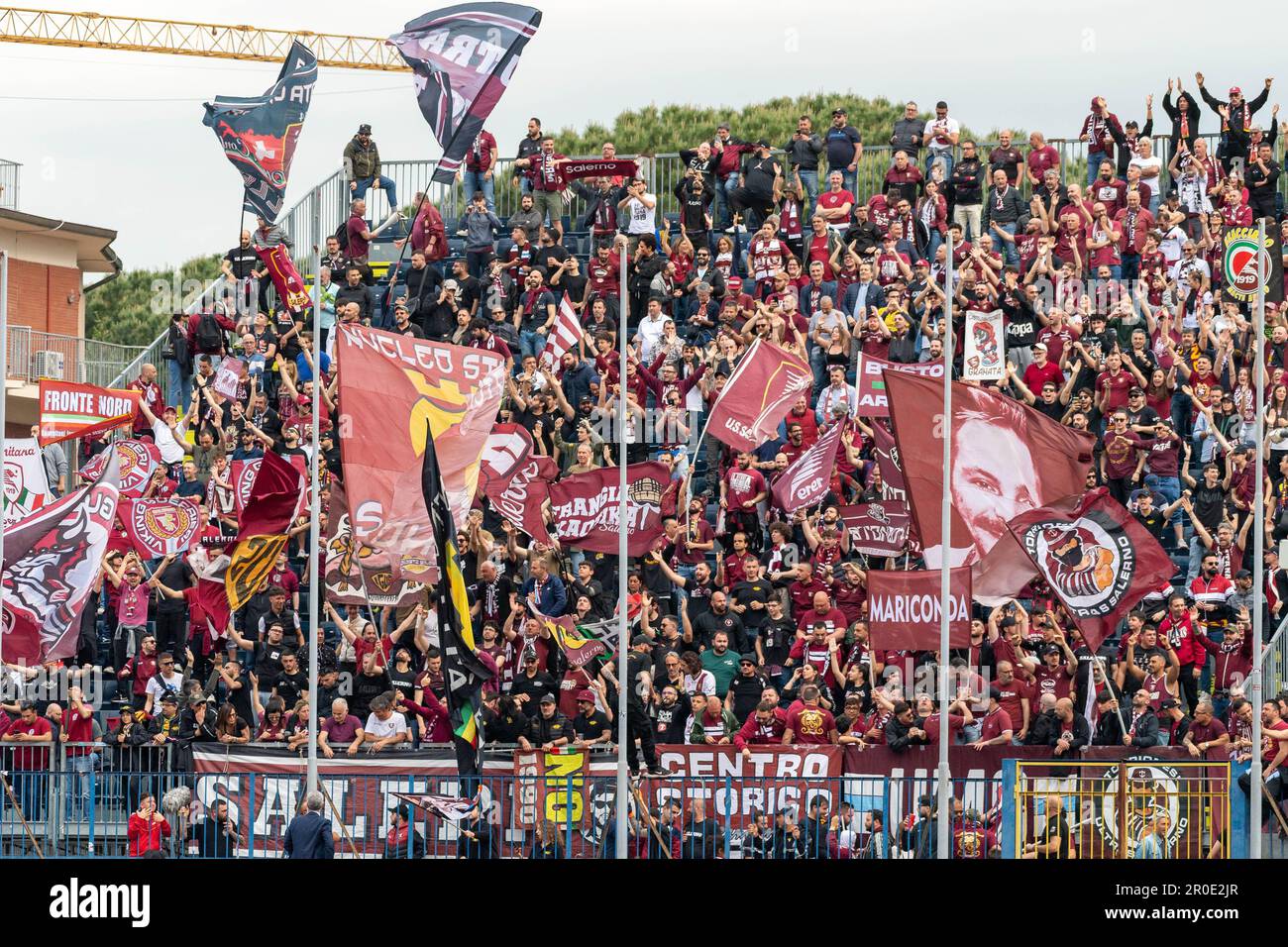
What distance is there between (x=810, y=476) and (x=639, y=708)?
363 centimetres

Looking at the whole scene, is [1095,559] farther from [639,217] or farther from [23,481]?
[23,481]

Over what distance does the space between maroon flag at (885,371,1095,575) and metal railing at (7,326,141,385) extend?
2662 centimetres

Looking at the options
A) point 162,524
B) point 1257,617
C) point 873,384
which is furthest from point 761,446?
point 1257,617

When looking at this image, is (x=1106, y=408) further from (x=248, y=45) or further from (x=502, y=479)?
(x=248, y=45)

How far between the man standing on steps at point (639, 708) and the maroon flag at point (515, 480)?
2.14 m

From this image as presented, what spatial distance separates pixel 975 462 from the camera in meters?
23.8

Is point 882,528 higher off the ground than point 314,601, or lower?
higher

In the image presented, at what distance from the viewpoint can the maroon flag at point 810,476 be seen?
2686 centimetres

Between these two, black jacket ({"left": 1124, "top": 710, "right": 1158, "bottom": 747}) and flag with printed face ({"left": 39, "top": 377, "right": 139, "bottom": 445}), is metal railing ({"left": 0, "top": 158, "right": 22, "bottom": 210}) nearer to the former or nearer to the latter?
flag with printed face ({"left": 39, "top": 377, "right": 139, "bottom": 445})

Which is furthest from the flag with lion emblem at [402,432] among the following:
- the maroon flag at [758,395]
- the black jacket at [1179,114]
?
the black jacket at [1179,114]

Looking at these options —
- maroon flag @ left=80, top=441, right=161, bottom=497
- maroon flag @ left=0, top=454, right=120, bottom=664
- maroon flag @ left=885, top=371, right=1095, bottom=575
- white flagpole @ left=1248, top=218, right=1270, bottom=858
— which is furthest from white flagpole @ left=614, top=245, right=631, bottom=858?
maroon flag @ left=80, top=441, right=161, bottom=497

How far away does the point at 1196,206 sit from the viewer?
100ft

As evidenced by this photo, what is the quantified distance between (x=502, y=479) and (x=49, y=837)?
6.52 metres

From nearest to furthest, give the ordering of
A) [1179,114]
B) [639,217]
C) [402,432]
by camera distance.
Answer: [402,432], [1179,114], [639,217]
